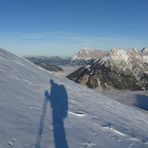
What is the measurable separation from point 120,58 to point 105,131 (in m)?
82.9

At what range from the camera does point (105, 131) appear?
9.32 metres

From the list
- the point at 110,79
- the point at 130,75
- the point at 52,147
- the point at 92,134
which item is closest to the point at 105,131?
the point at 92,134

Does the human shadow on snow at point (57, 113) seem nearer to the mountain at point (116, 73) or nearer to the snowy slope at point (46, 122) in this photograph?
the snowy slope at point (46, 122)

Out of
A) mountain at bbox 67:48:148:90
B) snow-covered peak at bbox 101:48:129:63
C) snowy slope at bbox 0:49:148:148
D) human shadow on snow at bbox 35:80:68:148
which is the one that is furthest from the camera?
snow-covered peak at bbox 101:48:129:63

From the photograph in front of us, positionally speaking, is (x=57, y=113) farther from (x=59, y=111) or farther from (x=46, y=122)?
(x=46, y=122)

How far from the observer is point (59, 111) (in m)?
9.80

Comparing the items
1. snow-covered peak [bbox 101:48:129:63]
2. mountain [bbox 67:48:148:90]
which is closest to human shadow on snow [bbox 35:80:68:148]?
mountain [bbox 67:48:148:90]

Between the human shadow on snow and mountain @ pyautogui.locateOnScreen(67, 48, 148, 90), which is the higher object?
the human shadow on snow

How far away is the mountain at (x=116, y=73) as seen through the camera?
74.3 meters

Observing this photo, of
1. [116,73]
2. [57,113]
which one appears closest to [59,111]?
[57,113]

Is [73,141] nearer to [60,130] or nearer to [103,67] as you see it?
[60,130]

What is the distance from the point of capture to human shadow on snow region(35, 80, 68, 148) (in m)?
7.63

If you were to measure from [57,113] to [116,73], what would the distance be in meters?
74.2

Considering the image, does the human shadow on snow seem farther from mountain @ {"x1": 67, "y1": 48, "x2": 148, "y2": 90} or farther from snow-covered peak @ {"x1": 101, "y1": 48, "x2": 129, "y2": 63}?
snow-covered peak @ {"x1": 101, "y1": 48, "x2": 129, "y2": 63}
